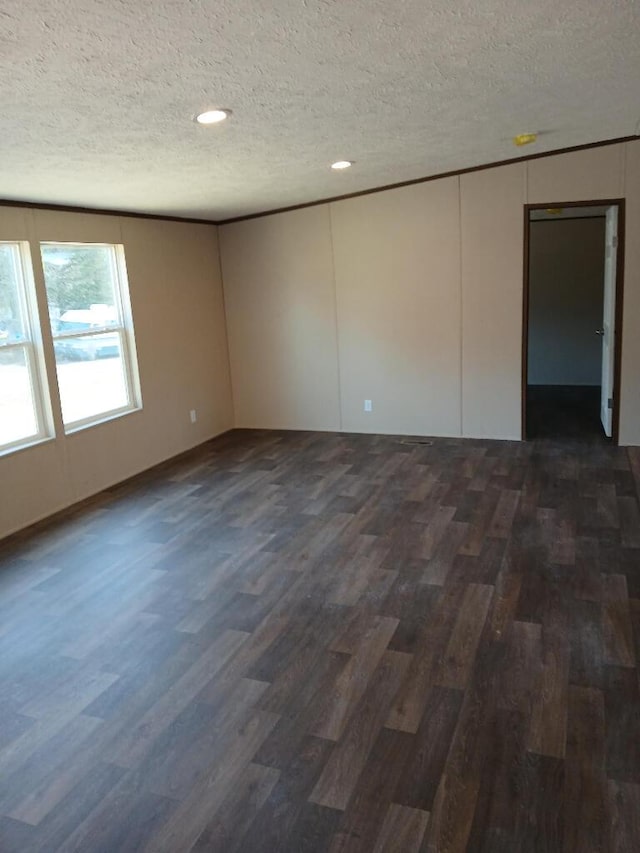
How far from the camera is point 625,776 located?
83.7 inches

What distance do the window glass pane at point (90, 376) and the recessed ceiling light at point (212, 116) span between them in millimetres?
2534

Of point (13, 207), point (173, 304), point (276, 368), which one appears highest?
point (13, 207)

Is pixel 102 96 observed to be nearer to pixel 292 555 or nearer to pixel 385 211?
pixel 292 555

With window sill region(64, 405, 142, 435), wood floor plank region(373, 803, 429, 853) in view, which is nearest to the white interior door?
window sill region(64, 405, 142, 435)

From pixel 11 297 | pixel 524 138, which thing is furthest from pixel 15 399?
pixel 524 138

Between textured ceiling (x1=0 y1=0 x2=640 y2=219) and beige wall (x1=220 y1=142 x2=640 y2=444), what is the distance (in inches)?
40.7

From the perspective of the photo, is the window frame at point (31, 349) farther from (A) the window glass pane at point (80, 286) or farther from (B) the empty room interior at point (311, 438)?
(A) the window glass pane at point (80, 286)

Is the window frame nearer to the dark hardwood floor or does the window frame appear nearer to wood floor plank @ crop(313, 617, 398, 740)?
the dark hardwood floor

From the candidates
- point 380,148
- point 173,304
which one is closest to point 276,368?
point 173,304

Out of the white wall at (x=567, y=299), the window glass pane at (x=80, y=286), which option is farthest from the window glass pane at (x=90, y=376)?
the white wall at (x=567, y=299)

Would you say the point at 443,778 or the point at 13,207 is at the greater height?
the point at 13,207

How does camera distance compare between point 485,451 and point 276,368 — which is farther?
point 276,368

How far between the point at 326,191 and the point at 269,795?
16.9ft

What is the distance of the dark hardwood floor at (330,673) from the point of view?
2.04 m
